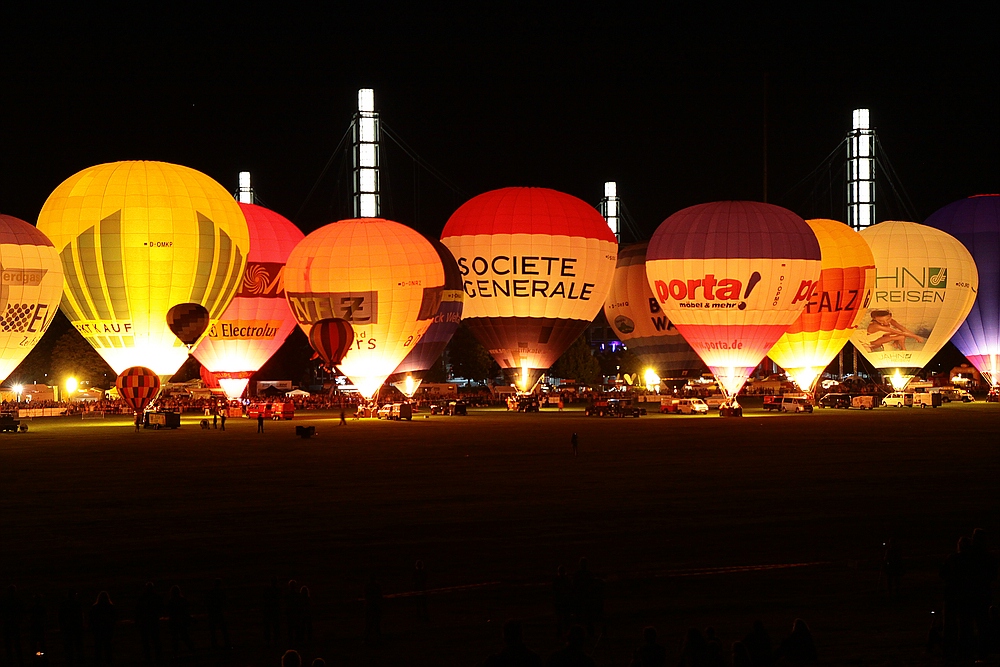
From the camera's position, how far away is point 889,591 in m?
9.46

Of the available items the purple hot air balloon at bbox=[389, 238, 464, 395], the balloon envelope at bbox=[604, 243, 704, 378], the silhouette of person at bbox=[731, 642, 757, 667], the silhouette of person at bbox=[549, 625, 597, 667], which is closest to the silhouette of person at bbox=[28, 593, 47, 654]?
the silhouette of person at bbox=[549, 625, 597, 667]

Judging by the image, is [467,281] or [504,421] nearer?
[504,421]

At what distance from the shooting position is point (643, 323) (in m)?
54.5

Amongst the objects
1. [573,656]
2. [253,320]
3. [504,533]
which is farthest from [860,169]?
[573,656]

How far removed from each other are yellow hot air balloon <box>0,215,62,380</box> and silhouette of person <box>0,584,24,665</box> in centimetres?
3017

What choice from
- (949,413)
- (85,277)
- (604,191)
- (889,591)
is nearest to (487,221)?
(85,277)

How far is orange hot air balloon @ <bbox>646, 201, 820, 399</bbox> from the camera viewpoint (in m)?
39.5

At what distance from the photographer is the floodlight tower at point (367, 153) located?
309ft

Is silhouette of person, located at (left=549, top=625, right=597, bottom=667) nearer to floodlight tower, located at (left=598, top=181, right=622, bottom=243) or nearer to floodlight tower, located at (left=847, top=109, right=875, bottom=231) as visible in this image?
floodlight tower, located at (left=847, top=109, right=875, bottom=231)

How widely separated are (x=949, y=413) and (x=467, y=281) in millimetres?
16958

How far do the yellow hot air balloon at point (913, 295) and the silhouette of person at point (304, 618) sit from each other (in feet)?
143

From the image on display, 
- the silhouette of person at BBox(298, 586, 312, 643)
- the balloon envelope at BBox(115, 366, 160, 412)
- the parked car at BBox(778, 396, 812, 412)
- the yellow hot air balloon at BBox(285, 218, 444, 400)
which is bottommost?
the silhouette of person at BBox(298, 586, 312, 643)

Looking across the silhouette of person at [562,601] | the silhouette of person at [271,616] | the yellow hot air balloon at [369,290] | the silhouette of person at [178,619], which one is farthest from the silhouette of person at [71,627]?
the yellow hot air balloon at [369,290]

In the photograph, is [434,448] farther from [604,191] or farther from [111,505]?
[604,191]
